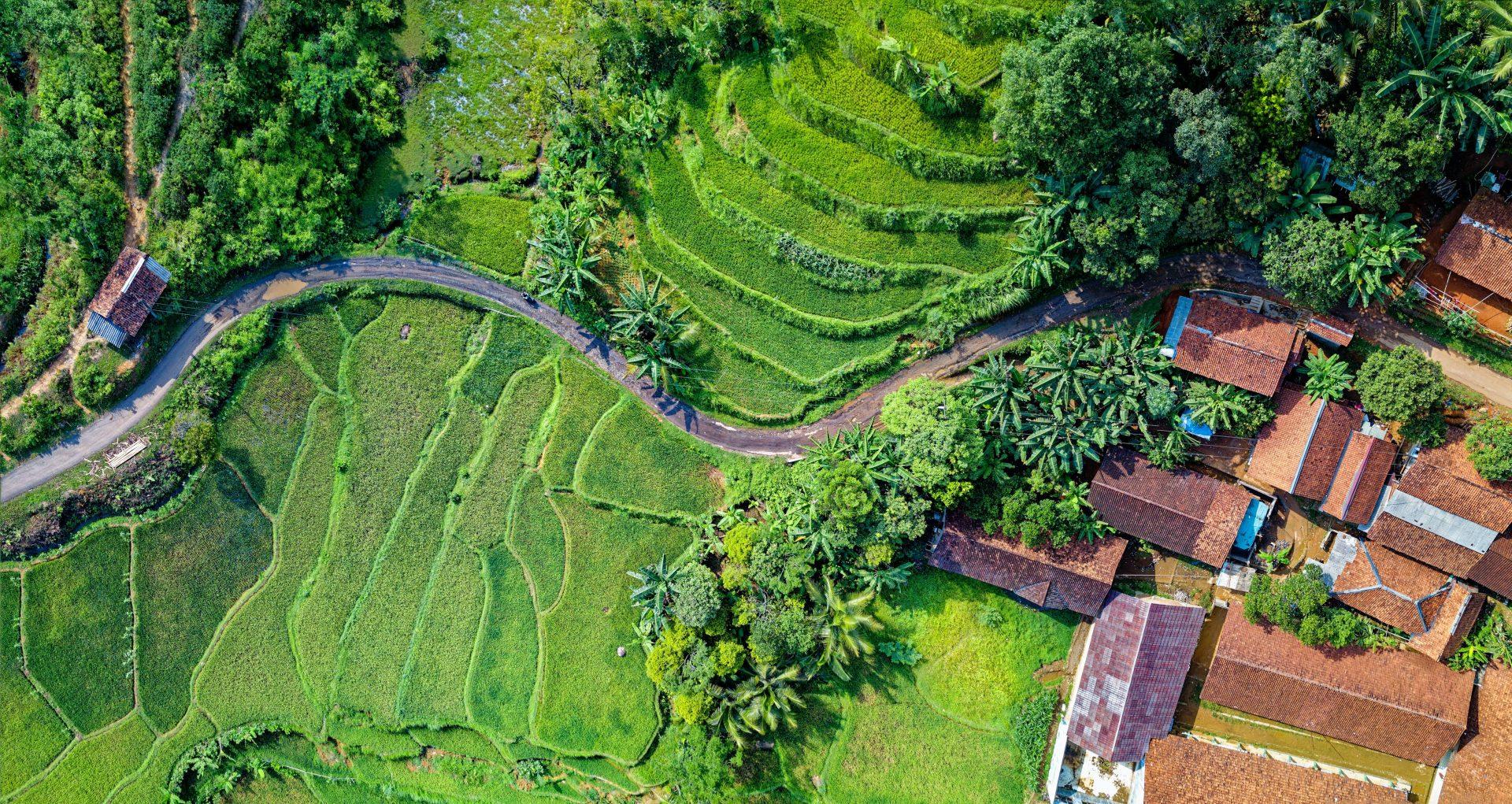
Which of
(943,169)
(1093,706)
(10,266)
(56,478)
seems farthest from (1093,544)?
(10,266)

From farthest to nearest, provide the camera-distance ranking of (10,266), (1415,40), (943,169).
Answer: (10,266)
(943,169)
(1415,40)

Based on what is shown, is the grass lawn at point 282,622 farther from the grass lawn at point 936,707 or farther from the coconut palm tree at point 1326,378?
the coconut palm tree at point 1326,378

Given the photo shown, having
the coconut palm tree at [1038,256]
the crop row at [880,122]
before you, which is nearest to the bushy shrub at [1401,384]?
the coconut palm tree at [1038,256]

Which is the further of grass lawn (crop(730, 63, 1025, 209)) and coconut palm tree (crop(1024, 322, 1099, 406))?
grass lawn (crop(730, 63, 1025, 209))

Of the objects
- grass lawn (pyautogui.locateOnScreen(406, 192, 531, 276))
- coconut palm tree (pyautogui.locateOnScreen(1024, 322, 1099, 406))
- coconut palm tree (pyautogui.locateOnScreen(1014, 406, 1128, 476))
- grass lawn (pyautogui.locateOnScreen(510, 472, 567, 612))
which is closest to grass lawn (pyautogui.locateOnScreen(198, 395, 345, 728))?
grass lawn (pyautogui.locateOnScreen(510, 472, 567, 612))

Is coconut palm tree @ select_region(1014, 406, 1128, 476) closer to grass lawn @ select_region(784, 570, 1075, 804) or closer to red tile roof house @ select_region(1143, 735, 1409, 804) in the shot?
grass lawn @ select_region(784, 570, 1075, 804)

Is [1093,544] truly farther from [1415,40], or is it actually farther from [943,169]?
[1415,40]
